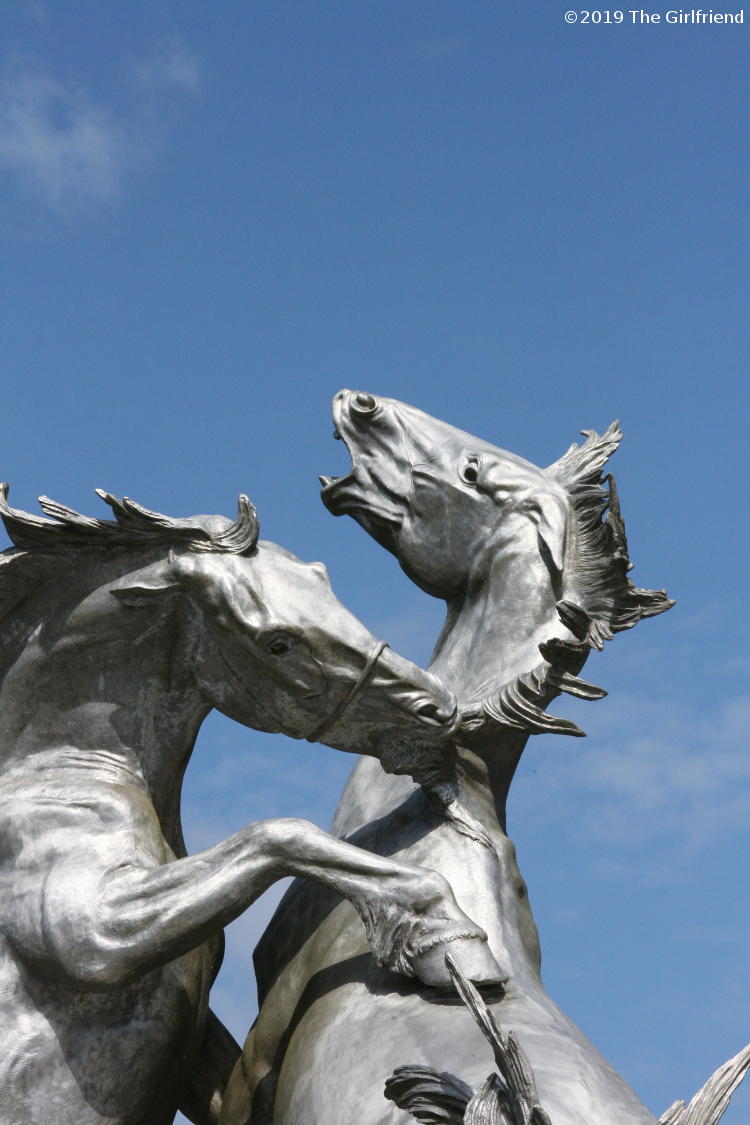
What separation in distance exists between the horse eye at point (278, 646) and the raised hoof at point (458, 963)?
1089 mm

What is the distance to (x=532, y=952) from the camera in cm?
609

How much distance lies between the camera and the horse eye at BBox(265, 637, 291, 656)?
19.5 ft

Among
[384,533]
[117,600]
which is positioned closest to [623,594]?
[384,533]

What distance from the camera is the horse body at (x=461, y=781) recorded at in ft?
17.6

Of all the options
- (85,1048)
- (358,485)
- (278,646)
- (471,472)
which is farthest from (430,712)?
(85,1048)

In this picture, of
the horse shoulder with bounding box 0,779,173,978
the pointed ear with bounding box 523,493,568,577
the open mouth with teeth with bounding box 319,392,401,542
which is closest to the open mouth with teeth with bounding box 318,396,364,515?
the open mouth with teeth with bounding box 319,392,401,542

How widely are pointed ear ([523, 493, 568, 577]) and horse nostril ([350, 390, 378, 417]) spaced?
783 millimetres

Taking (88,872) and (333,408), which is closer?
(88,872)

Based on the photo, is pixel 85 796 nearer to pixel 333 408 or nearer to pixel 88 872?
pixel 88 872

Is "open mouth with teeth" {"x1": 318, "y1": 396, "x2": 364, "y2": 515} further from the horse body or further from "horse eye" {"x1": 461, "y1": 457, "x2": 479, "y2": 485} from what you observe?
"horse eye" {"x1": 461, "y1": 457, "x2": 479, "y2": 485}

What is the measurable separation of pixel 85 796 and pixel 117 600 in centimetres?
64

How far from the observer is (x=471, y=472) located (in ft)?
23.1

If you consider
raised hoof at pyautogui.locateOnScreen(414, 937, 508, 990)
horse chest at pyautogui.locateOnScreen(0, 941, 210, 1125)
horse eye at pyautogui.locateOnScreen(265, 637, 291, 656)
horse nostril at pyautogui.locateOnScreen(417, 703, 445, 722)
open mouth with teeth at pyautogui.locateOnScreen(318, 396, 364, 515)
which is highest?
open mouth with teeth at pyautogui.locateOnScreen(318, 396, 364, 515)

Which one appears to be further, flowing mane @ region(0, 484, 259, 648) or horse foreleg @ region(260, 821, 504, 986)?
flowing mane @ region(0, 484, 259, 648)
